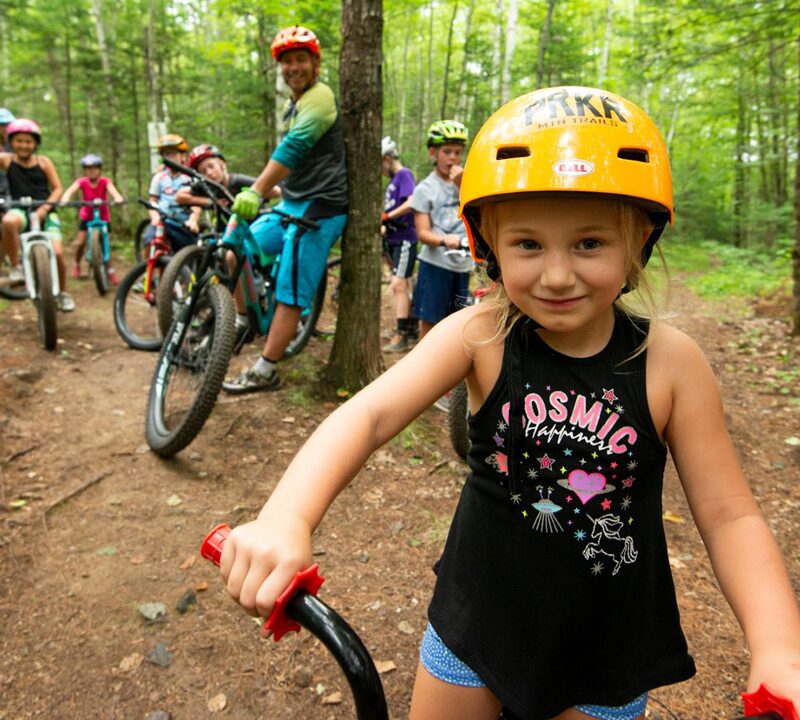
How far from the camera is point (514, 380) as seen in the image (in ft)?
4.36

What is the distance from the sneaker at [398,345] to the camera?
21.4 ft

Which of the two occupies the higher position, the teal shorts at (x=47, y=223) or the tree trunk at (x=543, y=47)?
the tree trunk at (x=543, y=47)

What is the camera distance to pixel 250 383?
4551mm

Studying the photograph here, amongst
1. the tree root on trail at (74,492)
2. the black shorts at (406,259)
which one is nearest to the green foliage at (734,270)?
the black shorts at (406,259)

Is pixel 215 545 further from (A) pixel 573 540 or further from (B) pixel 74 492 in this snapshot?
(B) pixel 74 492

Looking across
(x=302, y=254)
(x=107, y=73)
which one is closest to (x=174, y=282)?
(x=302, y=254)

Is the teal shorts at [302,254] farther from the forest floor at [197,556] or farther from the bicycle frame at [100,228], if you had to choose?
the bicycle frame at [100,228]

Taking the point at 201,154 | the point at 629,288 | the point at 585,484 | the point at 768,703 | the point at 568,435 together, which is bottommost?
the point at 768,703

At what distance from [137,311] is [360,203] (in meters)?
4.65

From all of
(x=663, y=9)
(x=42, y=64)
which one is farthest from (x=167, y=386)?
(x=42, y=64)

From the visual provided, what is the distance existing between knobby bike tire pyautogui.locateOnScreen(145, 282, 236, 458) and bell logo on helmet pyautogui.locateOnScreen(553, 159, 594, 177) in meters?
2.89

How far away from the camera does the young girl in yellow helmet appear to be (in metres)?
1.21

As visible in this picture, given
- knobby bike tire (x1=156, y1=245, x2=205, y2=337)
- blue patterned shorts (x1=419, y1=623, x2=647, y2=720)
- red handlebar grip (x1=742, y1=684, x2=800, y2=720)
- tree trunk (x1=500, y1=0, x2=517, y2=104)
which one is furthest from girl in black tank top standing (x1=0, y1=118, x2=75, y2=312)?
tree trunk (x1=500, y1=0, x2=517, y2=104)

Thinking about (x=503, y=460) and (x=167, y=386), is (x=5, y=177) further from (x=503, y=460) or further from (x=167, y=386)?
(x=503, y=460)
